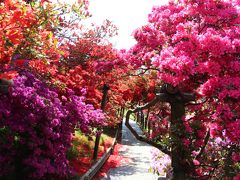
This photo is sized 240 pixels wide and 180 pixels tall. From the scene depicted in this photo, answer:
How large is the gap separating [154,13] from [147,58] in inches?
73.8

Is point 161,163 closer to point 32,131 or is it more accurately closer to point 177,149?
point 177,149

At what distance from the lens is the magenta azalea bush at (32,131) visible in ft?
27.9

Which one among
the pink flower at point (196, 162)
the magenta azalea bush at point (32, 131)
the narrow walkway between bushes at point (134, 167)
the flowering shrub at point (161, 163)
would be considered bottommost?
the narrow walkway between bushes at point (134, 167)

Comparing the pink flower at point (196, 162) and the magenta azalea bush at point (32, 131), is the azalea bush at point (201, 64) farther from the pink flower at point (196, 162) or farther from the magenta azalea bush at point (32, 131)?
the magenta azalea bush at point (32, 131)

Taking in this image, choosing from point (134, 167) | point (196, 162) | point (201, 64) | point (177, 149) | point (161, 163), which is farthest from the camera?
point (134, 167)

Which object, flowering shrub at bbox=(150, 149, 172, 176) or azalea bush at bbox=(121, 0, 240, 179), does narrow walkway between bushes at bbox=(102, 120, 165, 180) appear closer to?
flowering shrub at bbox=(150, 149, 172, 176)

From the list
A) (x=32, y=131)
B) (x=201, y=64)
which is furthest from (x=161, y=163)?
(x=201, y=64)

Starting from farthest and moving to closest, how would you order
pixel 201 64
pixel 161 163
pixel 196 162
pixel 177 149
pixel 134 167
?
pixel 134 167
pixel 161 163
pixel 196 162
pixel 177 149
pixel 201 64

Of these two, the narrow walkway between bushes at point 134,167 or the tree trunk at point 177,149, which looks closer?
the tree trunk at point 177,149

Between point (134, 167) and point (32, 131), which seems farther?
point (134, 167)

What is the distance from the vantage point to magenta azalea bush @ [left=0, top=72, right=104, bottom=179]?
852 cm

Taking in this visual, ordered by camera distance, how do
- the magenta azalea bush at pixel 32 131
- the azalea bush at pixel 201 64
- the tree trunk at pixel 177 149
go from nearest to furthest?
the azalea bush at pixel 201 64
the magenta azalea bush at pixel 32 131
the tree trunk at pixel 177 149

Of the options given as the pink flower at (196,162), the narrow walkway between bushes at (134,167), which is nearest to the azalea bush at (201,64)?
the pink flower at (196,162)

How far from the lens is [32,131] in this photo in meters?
8.84
